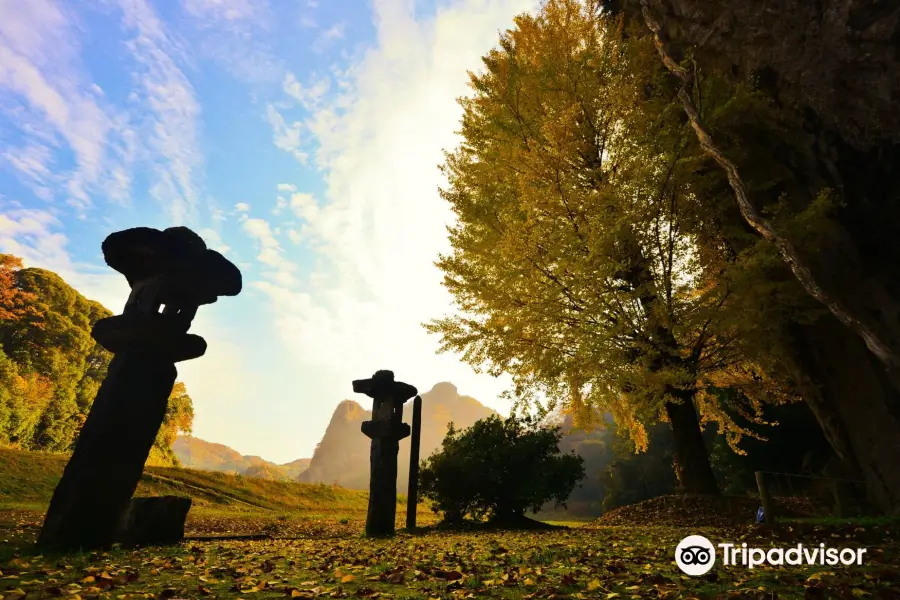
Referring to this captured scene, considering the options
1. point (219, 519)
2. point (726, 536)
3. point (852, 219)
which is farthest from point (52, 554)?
point (852, 219)

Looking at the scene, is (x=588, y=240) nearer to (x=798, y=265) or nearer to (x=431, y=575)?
(x=798, y=265)

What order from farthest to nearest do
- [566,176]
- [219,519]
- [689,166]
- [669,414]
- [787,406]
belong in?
1. [787,406]
2. [669,414]
3. [219,519]
4. [566,176]
5. [689,166]

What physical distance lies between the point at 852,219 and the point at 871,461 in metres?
4.32

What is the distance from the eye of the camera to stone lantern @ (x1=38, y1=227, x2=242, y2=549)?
4.79 metres

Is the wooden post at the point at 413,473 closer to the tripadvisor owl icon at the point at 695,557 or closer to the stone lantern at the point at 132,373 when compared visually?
the stone lantern at the point at 132,373

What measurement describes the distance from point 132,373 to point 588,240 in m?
7.57

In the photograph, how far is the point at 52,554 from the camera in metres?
4.41

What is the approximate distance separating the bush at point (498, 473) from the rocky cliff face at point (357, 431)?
3883 inches

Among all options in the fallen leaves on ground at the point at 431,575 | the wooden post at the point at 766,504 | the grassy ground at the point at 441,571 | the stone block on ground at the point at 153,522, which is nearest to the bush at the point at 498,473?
the grassy ground at the point at 441,571

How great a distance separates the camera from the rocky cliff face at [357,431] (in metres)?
113

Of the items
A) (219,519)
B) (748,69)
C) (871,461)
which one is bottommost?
(219,519)

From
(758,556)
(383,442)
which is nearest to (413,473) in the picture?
(383,442)

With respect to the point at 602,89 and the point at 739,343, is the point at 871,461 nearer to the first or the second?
the point at 739,343

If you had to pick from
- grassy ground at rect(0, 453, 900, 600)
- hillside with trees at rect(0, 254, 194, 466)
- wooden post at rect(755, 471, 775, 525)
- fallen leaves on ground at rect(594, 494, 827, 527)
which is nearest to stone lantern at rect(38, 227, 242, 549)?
grassy ground at rect(0, 453, 900, 600)
